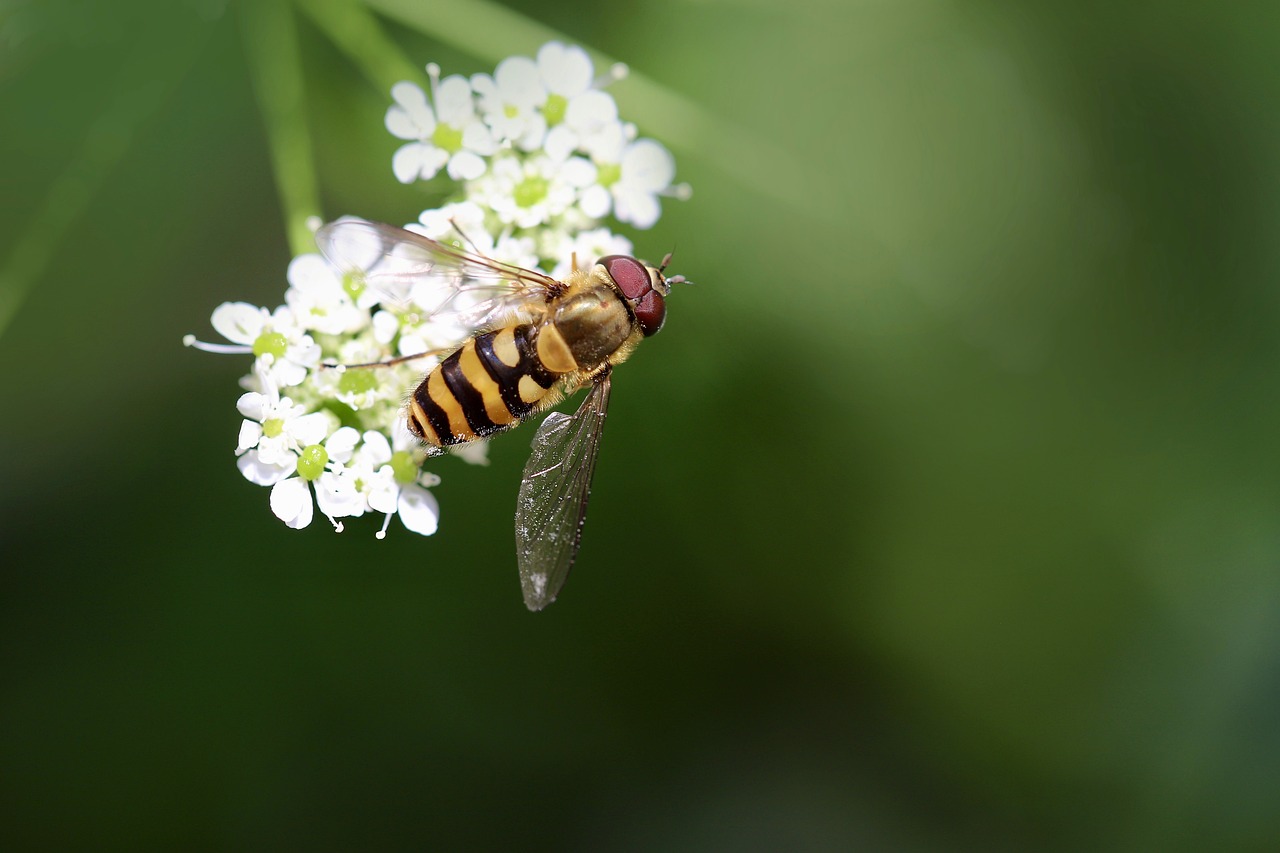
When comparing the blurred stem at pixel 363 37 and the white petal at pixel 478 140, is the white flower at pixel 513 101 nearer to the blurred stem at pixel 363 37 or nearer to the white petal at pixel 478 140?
the white petal at pixel 478 140

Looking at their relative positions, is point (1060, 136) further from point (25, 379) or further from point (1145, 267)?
point (25, 379)

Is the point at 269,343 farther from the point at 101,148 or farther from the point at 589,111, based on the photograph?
the point at 101,148

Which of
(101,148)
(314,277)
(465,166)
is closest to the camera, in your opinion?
(314,277)

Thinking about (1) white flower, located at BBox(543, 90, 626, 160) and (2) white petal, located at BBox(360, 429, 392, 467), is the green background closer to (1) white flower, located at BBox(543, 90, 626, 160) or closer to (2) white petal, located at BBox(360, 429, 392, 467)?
(1) white flower, located at BBox(543, 90, 626, 160)

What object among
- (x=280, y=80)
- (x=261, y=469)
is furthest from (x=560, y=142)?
(x=261, y=469)

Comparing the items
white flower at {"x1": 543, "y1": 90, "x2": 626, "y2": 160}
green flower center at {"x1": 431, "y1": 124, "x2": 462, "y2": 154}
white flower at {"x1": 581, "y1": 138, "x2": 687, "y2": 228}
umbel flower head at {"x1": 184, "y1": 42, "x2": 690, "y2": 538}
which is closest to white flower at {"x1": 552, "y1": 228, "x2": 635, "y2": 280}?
umbel flower head at {"x1": 184, "y1": 42, "x2": 690, "y2": 538}

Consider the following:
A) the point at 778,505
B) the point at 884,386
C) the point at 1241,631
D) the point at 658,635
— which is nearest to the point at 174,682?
the point at 658,635
